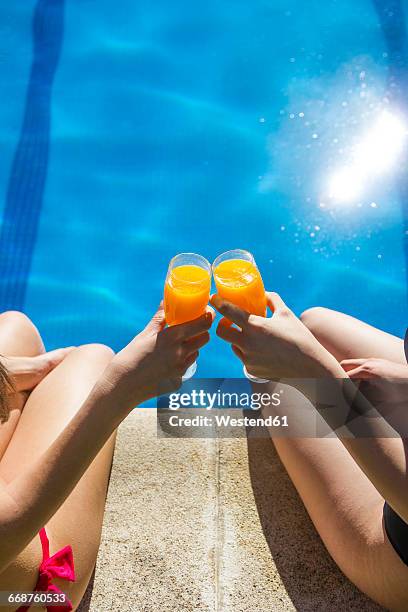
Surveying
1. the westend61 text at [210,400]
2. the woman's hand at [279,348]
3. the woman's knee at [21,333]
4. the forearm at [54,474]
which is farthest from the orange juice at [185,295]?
the woman's knee at [21,333]

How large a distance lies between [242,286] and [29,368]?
1.20m

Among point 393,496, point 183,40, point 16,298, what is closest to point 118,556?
point 393,496

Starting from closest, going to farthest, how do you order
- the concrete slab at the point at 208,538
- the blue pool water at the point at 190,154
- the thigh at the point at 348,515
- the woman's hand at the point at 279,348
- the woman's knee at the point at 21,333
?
the woman's hand at the point at 279,348 → the thigh at the point at 348,515 → the concrete slab at the point at 208,538 → the woman's knee at the point at 21,333 → the blue pool water at the point at 190,154

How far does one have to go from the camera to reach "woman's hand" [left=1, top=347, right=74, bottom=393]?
2.68 meters

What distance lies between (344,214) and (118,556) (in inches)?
108

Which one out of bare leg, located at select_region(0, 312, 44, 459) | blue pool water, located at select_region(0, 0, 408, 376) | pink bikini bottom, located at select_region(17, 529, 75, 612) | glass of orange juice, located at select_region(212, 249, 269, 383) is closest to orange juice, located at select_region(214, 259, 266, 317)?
glass of orange juice, located at select_region(212, 249, 269, 383)

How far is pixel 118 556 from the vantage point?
2391 mm

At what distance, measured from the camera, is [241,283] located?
2033mm

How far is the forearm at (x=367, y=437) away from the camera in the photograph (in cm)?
154

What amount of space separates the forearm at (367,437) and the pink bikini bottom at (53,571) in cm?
93

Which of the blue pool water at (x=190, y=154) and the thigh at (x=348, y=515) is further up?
the blue pool water at (x=190, y=154)

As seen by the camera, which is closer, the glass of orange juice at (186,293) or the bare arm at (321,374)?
the bare arm at (321,374)

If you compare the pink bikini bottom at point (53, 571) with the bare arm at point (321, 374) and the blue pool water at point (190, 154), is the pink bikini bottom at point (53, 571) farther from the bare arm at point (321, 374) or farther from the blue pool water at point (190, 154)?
the blue pool water at point (190, 154)

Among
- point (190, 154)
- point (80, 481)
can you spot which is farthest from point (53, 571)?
point (190, 154)
